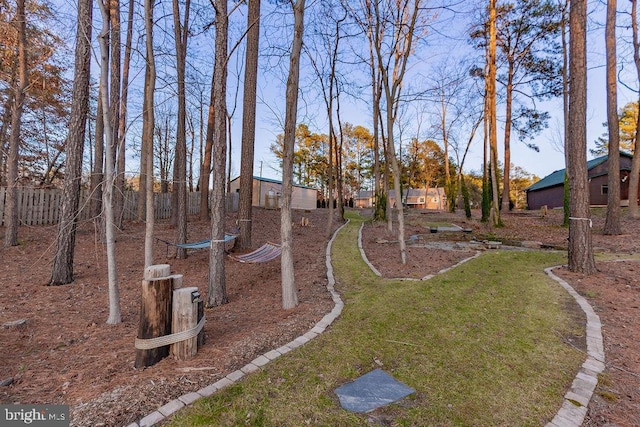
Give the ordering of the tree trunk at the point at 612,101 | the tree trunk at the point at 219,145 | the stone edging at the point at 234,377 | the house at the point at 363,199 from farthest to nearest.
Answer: the house at the point at 363,199
the tree trunk at the point at 612,101
the tree trunk at the point at 219,145
the stone edging at the point at 234,377

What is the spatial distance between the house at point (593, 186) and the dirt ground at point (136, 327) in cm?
1588

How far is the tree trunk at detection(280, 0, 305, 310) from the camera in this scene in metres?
3.48

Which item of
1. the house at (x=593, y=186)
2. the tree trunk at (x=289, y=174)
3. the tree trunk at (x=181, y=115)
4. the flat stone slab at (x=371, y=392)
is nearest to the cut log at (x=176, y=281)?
the tree trunk at (x=289, y=174)

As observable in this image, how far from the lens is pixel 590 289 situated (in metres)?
3.94

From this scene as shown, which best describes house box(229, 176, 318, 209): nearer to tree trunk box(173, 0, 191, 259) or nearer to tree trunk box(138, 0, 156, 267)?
tree trunk box(173, 0, 191, 259)

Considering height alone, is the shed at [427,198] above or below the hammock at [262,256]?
above

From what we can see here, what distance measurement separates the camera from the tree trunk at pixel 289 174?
137 inches

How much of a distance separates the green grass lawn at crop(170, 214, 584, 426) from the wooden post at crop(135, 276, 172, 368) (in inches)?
28.1

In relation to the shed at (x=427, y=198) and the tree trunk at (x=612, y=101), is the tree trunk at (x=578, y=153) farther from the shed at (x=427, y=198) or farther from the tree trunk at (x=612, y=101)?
the shed at (x=427, y=198)

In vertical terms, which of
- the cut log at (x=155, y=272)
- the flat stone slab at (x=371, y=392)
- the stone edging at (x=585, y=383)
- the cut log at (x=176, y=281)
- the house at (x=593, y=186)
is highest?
the house at (x=593, y=186)

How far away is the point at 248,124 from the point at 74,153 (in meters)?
3.11

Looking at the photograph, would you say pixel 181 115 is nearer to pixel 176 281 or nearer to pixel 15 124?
pixel 15 124

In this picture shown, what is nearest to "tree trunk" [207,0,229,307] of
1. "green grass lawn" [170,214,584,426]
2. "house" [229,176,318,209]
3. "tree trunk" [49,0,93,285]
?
"green grass lawn" [170,214,584,426]

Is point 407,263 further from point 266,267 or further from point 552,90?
point 552,90
